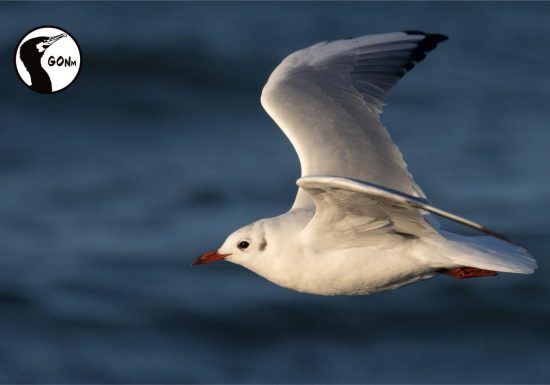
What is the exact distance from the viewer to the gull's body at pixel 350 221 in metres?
5.80

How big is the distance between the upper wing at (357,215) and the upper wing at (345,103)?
1.27 ft

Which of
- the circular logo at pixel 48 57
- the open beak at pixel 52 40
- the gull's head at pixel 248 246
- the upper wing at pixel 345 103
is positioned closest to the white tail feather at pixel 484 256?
the upper wing at pixel 345 103

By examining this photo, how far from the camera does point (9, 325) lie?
12195 millimetres

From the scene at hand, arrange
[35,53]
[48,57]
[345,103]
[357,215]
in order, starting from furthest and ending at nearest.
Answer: [35,53], [48,57], [345,103], [357,215]

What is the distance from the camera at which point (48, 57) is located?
30.8ft

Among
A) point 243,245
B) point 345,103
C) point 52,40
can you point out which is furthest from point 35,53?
point 243,245

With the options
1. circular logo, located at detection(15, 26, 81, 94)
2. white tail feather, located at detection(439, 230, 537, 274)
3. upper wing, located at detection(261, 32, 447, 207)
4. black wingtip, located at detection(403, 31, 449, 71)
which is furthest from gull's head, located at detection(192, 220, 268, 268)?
circular logo, located at detection(15, 26, 81, 94)

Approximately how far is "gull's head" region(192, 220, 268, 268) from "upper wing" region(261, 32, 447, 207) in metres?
0.31

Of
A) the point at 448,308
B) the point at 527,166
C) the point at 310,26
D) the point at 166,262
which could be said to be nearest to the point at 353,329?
the point at 448,308

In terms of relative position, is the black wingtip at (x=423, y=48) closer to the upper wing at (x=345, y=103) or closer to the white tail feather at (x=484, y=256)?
the upper wing at (x=345, y=103)

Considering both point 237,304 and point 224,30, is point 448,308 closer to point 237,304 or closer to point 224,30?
point 237,304

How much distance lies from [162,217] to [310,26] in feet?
14.6

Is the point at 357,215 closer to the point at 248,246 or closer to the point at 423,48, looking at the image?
the point at 248,246

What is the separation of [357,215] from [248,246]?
2.17ft
